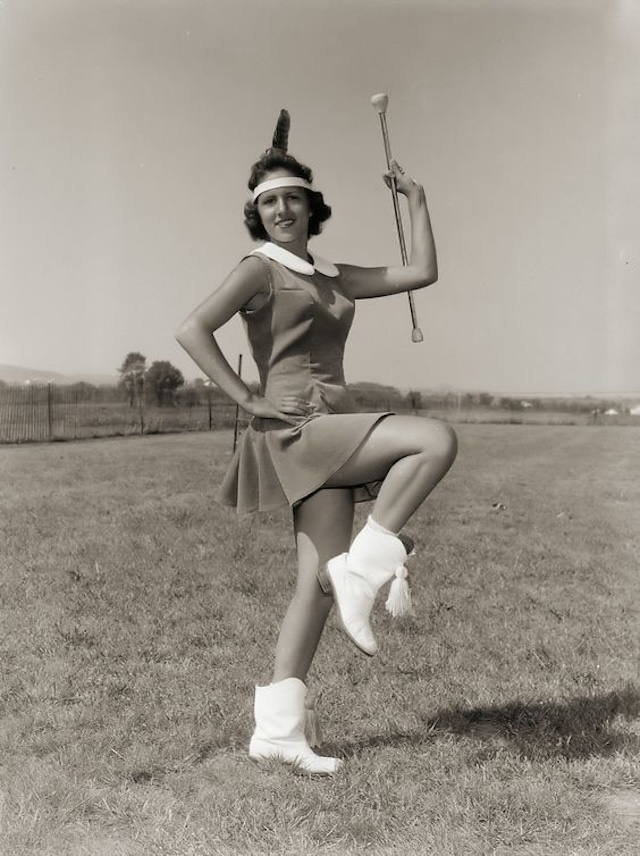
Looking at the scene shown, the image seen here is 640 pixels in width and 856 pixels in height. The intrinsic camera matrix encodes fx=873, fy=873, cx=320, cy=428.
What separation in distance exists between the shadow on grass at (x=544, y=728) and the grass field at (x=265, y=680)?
12mm

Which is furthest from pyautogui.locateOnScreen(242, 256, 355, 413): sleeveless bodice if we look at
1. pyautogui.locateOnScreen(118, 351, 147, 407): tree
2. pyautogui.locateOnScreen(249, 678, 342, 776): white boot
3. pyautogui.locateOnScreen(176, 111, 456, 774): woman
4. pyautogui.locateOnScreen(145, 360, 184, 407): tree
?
pyautogui.locateOnScreen(145, 360, 184, 407): tree

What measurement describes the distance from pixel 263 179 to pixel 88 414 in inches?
473

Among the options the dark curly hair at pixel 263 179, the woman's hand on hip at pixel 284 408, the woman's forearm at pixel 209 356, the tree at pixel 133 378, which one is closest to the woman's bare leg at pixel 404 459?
the woman's hand on hip at pixel 284 408

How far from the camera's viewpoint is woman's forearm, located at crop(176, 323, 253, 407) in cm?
268

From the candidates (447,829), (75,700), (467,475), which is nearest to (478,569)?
(75,700)

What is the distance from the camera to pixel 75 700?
3674 mm

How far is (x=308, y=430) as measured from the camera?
267 centimetres

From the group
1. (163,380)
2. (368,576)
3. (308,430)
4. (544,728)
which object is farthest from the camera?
(163,380)

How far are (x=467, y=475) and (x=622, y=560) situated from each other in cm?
577

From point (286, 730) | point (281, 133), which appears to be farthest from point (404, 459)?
point (281, 133)

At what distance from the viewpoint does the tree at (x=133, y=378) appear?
519 inches

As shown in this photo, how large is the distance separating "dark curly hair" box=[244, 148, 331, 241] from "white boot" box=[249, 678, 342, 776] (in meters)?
1.55

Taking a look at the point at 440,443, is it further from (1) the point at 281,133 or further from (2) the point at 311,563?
(1) the point at 281,133

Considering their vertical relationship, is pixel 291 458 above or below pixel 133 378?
below
